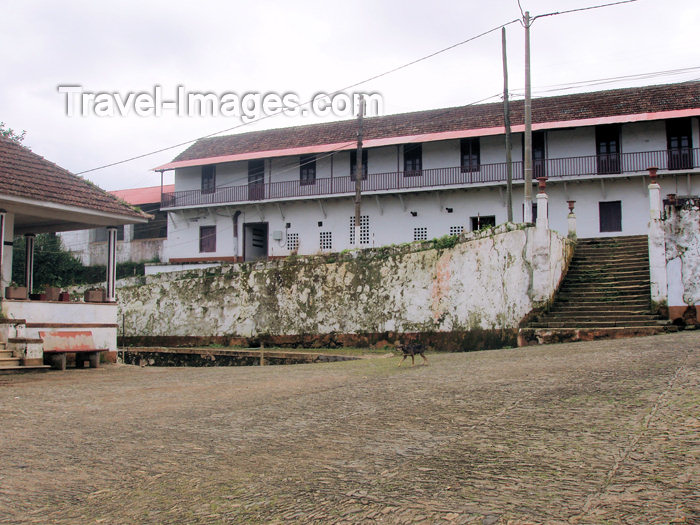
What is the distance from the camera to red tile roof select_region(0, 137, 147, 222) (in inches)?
448

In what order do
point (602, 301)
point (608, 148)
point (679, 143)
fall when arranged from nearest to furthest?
point (602, 301) < point (679, 143) < point (608, 148)

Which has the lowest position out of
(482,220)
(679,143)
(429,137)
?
(482,220)

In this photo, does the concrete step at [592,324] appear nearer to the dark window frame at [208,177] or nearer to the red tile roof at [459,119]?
the red tile roof at [459,119]

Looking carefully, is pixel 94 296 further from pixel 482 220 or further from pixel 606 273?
pixel 482 220

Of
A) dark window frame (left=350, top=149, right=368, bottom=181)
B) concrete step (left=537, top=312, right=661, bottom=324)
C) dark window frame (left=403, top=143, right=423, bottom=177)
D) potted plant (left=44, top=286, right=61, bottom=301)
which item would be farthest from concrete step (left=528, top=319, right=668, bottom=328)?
dark window frame (left=350, top=149, right=368, bottom=181)

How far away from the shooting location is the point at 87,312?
12.3m

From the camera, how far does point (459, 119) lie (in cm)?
2723

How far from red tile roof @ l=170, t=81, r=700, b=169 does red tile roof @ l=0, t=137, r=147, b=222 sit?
52.0 ft

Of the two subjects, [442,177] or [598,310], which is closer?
[598,310]

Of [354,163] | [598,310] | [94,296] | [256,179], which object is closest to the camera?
[94,296]

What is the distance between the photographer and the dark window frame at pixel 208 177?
31312 mm

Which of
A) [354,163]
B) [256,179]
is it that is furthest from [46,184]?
[256,179]

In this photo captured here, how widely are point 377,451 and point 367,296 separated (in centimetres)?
1129

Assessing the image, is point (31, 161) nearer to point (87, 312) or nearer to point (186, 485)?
point (87, 312)
